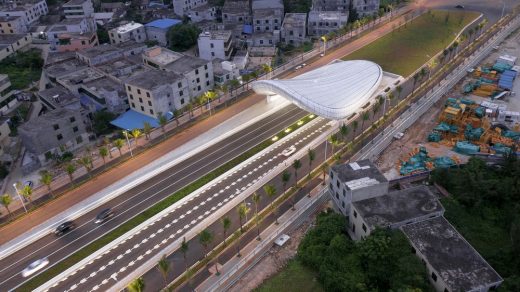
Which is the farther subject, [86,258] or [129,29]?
[129,29]

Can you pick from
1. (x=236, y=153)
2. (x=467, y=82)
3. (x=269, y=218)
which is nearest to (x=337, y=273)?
(x=269, y=218)

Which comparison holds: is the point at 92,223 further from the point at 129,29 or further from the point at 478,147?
the point at 129,29

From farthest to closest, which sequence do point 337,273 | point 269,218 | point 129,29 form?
1. point 129,29
2. point 269,218
3. point 337,273

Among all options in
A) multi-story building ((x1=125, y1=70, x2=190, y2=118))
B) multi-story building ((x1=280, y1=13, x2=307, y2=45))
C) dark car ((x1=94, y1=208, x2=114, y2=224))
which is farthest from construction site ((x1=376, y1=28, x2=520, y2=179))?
multi-story building ((x1=280, y1=13, x2=307, y2=45))

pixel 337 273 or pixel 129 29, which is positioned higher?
pixel 129 29

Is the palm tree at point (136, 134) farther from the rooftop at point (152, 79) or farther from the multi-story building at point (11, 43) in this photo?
the multi-story building at point (11, 43)

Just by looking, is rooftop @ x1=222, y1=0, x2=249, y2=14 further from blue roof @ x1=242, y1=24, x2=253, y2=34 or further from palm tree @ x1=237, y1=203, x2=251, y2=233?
palm tree @ x1=237, y1=203, x2=251, y2=233

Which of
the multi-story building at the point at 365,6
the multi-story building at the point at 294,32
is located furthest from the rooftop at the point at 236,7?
the multi-story building at the point at 365,6
